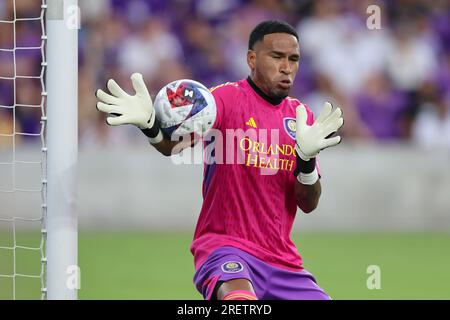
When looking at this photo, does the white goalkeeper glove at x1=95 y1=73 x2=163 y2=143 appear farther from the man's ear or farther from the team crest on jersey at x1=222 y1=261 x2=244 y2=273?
the man's ear

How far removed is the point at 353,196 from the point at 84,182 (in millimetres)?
3813

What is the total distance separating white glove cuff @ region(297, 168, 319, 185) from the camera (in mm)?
6207

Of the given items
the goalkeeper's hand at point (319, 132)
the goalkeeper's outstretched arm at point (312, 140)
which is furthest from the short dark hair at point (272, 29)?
the goalkeeper's hand at point (319, 132)

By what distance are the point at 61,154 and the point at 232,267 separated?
3.98 feet

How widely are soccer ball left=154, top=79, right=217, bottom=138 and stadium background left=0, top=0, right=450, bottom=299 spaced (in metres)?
6.32

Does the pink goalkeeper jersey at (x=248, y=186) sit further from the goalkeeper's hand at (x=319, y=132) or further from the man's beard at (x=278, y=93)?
the goalkeeper's hand at (x=319, y=132)

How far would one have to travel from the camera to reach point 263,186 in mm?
6270

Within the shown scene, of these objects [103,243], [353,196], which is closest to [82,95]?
[103,243]

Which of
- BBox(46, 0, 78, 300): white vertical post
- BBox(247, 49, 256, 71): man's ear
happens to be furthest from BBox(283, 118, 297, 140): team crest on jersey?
BBox(46, 0, 78, 300): white vertical post

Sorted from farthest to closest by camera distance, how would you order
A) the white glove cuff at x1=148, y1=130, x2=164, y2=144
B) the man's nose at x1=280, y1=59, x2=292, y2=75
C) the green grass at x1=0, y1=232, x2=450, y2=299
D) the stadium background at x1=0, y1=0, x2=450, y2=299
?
1. the stadium background at x1=0, y1=0, x2=450, y2=299
2. the green grass at x1=0, y1=232, x2=450, y2=299
3. the man's nose at x1=280, y1=59, x2=292, y2=75
4. the white glove cuff at x1=148, y1=130, x2=164, y2=144

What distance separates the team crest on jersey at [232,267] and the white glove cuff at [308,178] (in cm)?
68

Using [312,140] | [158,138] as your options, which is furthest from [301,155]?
[158,138]

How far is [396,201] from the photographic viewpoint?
14.6 meters
